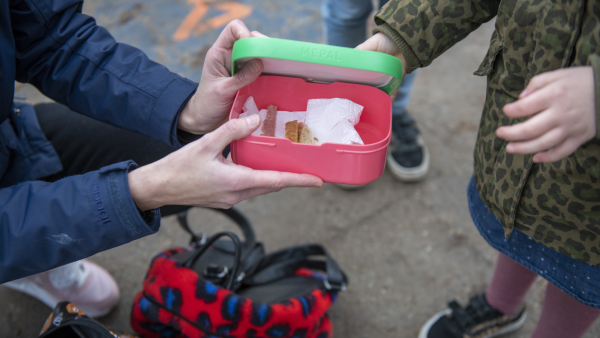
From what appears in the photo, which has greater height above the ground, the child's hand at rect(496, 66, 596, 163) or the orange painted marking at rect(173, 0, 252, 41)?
the child's hand at rect(496, 66, 596, 163)

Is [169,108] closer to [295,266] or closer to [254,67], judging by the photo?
[254,67]

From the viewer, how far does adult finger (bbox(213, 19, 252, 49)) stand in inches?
32.0

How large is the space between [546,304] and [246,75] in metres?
0.88

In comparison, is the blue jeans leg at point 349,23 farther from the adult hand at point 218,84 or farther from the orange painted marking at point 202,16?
the orange painted marking at point 202,16

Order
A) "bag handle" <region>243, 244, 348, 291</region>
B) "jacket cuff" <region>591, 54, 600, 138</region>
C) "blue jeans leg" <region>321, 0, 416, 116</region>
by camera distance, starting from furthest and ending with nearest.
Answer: "blue jeans leg" <region>321, 0, 416, 116</region> < "bag handle" <region>243, 244, 348, 291</region> < "jacket cuff" <region>591, 54, 600, 138</region>

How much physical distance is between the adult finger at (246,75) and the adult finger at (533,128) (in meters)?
0.46

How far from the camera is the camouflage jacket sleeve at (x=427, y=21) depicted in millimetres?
788

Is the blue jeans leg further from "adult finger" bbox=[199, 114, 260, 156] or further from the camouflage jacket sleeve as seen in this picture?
"adult finger" bbox=[199, 114, 260, 156]

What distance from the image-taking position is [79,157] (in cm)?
102

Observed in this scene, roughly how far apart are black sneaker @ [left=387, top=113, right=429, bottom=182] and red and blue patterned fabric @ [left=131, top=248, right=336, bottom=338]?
2.54 ft

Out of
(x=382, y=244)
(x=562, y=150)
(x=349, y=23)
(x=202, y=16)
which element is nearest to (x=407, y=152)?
(x=382, y=244)

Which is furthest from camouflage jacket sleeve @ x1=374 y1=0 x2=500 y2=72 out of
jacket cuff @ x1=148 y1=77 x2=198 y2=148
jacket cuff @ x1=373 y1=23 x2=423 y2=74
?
jacket cuff @ x1=148 y1=77 x2=198 y2=148

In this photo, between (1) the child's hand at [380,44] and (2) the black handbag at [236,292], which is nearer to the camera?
(1) the child's hand at [380,44]

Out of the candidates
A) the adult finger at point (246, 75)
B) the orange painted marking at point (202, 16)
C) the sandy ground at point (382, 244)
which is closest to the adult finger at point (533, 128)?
the adult finger at point (246, 75)
